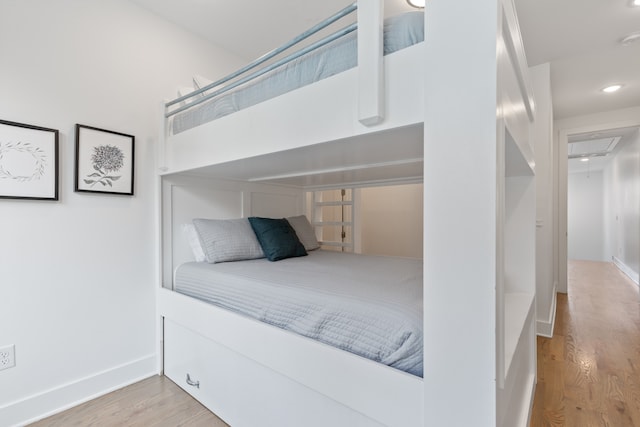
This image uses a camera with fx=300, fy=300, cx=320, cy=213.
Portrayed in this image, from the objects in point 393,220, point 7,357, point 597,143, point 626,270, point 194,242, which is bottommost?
point 626,270

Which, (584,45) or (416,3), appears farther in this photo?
(584,45)

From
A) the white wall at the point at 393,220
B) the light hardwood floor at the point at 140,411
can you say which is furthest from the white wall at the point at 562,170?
the light hardwood floor at the point at 140,411

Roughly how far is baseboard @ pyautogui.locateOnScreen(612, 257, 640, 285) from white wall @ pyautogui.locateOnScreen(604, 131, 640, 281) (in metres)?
→ 0.01

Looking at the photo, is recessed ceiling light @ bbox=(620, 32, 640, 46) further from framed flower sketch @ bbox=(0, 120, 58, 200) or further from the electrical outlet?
the electrical outlet

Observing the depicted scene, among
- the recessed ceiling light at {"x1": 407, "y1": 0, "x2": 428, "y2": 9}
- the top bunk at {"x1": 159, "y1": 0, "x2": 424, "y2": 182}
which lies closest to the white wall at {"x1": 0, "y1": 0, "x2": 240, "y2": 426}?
the top bunk at {"x1": 159, "y1": 0, "x2": 424, "y2": 182}

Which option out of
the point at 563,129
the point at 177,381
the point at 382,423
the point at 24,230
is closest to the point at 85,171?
the point at 24,230

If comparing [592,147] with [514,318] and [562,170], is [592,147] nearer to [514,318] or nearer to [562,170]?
[562,170]

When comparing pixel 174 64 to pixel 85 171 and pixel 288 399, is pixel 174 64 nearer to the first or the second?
pixel 85 171

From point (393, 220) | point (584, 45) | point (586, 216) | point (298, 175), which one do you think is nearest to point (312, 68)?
point (298, 175)

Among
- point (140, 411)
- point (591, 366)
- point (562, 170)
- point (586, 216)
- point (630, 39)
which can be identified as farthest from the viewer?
point (586, 216)

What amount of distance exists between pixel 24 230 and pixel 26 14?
111 cm

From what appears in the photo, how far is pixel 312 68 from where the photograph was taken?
3.73 feet

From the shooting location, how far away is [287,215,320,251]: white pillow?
2.62 metres

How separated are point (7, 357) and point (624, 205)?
7.43m
